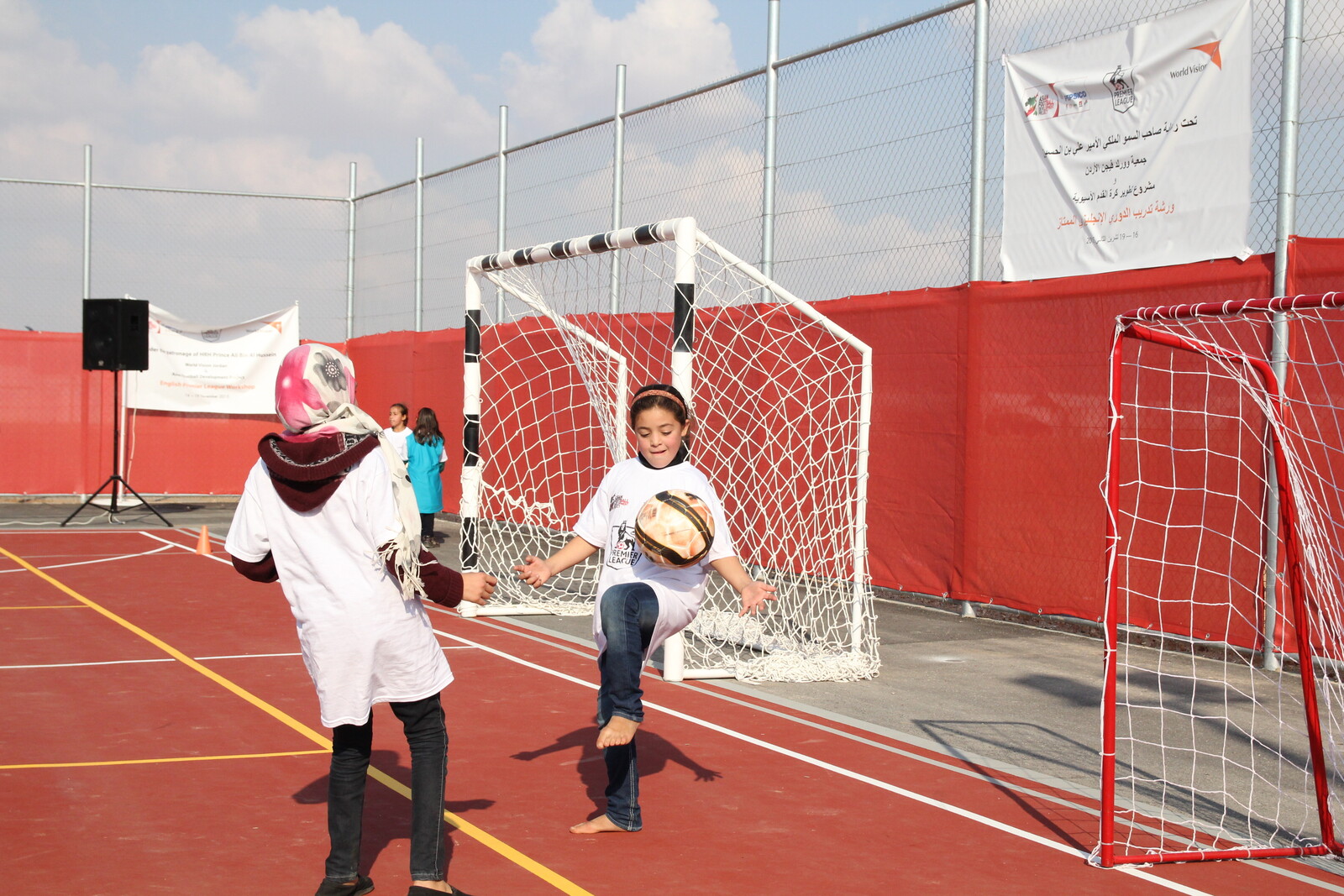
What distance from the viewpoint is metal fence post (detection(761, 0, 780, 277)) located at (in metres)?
12.9

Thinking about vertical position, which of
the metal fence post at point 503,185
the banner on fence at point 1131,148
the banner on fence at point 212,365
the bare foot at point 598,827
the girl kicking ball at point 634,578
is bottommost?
the bare foot at point 598,827

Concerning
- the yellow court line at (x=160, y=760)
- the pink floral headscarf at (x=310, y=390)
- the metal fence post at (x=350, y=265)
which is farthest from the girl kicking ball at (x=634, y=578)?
the metal fence post at (x=350, y=265)

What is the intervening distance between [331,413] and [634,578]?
4.86 feet

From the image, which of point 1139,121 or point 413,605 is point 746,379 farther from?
point 413,605

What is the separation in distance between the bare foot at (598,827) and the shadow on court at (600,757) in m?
0.46

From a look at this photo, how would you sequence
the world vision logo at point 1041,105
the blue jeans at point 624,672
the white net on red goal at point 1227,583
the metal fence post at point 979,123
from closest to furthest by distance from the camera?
the blue jeans at point 624,672 < the white net on red goal at point 1227,583 < the world vision logo at point 1041,105 < the metal fence post at point 979,123

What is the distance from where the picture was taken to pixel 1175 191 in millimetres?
9406

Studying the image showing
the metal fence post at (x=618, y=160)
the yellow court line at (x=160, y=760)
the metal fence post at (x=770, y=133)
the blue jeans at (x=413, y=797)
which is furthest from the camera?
the metal fence post at (x=618, y=160)

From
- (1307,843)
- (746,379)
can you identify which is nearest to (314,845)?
(1307,843)

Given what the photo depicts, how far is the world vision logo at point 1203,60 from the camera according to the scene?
29.9 feet

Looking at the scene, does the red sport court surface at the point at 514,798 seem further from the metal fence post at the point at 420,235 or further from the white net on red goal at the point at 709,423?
the metal fence post at the point at 420,235

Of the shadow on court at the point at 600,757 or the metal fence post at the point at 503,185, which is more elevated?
→ the metal fence post at the point at 503,185

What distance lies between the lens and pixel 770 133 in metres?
13.0

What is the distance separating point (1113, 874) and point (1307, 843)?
1.10 m
